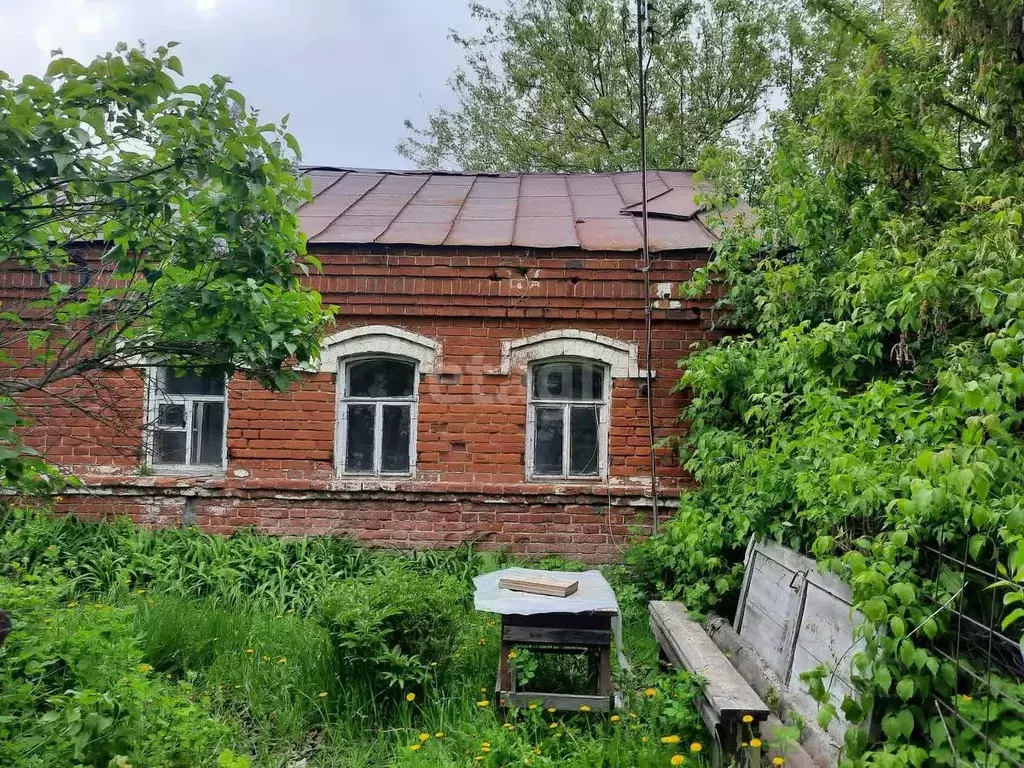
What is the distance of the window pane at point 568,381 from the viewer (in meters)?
7.07

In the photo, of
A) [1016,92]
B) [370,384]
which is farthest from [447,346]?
[1016,92]

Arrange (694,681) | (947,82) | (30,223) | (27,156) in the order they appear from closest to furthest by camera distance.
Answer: (27,156) < (30,223) < (694,681) < (947,82)

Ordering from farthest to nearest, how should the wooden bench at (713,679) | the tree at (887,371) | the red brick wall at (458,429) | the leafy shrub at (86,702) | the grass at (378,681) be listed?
the red brick wall at (458,429), the grass at (378,681), the wooden bench at (713,679), the leafy shrub at (86,702), the tree at (887,371)

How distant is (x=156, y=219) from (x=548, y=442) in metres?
4.53

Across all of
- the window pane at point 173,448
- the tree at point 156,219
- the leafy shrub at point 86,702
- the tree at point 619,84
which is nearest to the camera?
the tree at point 156,219

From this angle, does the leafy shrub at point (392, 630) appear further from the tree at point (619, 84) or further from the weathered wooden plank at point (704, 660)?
the tree at point (619, 84)

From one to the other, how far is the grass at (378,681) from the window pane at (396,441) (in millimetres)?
1638

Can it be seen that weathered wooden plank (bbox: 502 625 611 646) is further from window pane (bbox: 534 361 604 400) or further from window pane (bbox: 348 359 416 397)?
window pane (bbox: 348 359 416 397)

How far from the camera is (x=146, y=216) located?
290 cm

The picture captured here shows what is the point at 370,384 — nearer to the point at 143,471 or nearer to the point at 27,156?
the point at 143,471

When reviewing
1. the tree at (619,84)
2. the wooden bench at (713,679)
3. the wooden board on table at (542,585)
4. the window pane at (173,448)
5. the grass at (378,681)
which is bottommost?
the grass at (378,681)

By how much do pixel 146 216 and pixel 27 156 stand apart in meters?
0.61

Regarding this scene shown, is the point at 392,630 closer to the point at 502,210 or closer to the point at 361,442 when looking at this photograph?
the point at 361,442

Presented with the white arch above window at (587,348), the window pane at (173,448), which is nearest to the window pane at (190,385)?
the window pane at (173,448)
